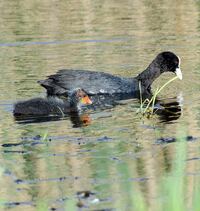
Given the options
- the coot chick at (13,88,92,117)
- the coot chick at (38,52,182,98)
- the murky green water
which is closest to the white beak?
the coot chick at (38,52,182,98)

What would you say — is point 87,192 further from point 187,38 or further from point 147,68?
point 187,38

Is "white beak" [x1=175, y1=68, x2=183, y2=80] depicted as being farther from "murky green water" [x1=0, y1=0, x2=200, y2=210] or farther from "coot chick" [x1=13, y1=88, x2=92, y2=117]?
"coot chick" [x1=13, y1=88, x2=92, y2=117]

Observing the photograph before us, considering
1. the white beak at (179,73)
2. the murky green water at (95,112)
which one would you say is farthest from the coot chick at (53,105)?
the white beak at (179,73)

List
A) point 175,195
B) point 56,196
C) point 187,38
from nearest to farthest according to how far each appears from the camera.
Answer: point 175,195 → point 56,196 → point 187,38

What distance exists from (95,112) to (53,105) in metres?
0.55

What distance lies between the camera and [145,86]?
14258 mm

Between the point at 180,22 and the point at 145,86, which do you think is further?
the point at 180,22

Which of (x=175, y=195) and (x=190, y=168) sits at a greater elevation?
(x=175, y=195)

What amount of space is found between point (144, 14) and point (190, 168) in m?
11.7

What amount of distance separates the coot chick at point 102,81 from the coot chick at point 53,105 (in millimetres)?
751

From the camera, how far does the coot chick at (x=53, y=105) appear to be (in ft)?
38.0

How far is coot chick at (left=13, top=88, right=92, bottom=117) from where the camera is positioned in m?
11.6

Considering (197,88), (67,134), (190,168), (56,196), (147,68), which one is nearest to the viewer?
(56,196)

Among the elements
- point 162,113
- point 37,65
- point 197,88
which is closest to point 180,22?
point 37,65
